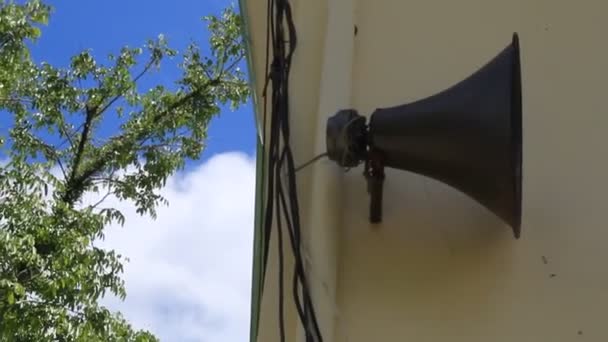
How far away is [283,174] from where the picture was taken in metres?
1.32

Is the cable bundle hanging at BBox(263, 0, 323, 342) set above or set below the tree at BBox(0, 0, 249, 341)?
below

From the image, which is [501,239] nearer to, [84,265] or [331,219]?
[331,219]

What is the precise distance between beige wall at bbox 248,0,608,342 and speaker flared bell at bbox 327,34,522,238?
79mm

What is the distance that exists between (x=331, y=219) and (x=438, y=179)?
195 millimetres

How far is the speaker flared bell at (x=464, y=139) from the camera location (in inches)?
40.9

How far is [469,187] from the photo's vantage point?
108 centimetres

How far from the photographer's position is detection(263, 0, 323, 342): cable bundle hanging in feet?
3.83

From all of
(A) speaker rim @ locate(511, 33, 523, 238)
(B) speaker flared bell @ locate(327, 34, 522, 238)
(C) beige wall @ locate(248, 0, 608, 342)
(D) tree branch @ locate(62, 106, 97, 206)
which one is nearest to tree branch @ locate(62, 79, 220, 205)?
(D) tree branch @ locate(62, 106, 97, 206)

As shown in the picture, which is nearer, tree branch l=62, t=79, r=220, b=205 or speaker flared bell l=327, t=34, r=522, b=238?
speaker flared bell l=327, t=34, r=522, b=238

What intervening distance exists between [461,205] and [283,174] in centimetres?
30

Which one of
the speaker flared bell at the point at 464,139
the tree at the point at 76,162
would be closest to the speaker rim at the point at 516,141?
the speaker flared bell at the point at 464,139

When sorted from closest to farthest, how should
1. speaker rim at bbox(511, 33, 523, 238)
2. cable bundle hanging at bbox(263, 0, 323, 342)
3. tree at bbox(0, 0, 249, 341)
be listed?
speaker rim at bbox(511, 33, 523, 238)
cable bundle hanging at bbox(263, 0, 323, 342)
tree at bbox(0, 0, 249, 341)

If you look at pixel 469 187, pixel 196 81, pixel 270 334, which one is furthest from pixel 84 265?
pixel 469 187

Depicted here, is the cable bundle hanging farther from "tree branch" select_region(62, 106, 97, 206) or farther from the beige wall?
"tree branch" select_region(62, 106, 97, 206)
